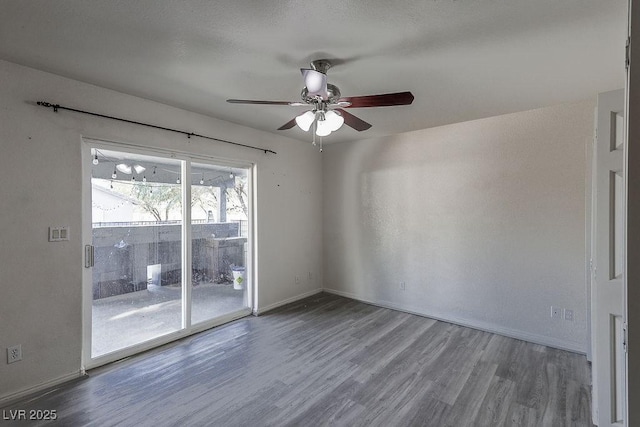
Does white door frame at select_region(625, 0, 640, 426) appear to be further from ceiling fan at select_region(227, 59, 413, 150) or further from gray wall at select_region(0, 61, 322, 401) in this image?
gray wall at select_region(0, 61, 322, 401)

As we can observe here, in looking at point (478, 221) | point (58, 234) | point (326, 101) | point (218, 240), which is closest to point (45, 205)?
point (58, 234)

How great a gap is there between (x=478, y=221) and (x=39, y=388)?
450 centimetres

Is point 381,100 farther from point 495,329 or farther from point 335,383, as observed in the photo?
point 495,329

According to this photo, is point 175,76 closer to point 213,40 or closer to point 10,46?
point 213,40

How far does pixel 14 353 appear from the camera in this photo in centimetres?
223

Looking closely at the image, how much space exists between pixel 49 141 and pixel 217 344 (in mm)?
2400

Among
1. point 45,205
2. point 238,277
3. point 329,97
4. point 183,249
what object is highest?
point 329,97

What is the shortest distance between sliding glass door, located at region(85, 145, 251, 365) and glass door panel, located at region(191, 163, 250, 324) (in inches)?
0.5

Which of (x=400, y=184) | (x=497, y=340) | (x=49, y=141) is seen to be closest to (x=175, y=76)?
(x=49, y=141)

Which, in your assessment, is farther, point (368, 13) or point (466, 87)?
point (466, 87)

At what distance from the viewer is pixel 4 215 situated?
86.2 inches

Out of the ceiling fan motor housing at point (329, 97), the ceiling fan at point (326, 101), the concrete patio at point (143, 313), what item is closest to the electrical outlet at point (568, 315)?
the ceiling fan at point (326, 101)

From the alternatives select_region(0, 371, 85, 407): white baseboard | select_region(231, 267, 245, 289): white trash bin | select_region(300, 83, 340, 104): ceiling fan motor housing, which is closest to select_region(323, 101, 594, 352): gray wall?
select_region(231, 267, 245, 289): white trash bin

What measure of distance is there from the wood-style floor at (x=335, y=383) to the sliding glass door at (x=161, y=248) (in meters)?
0.36
